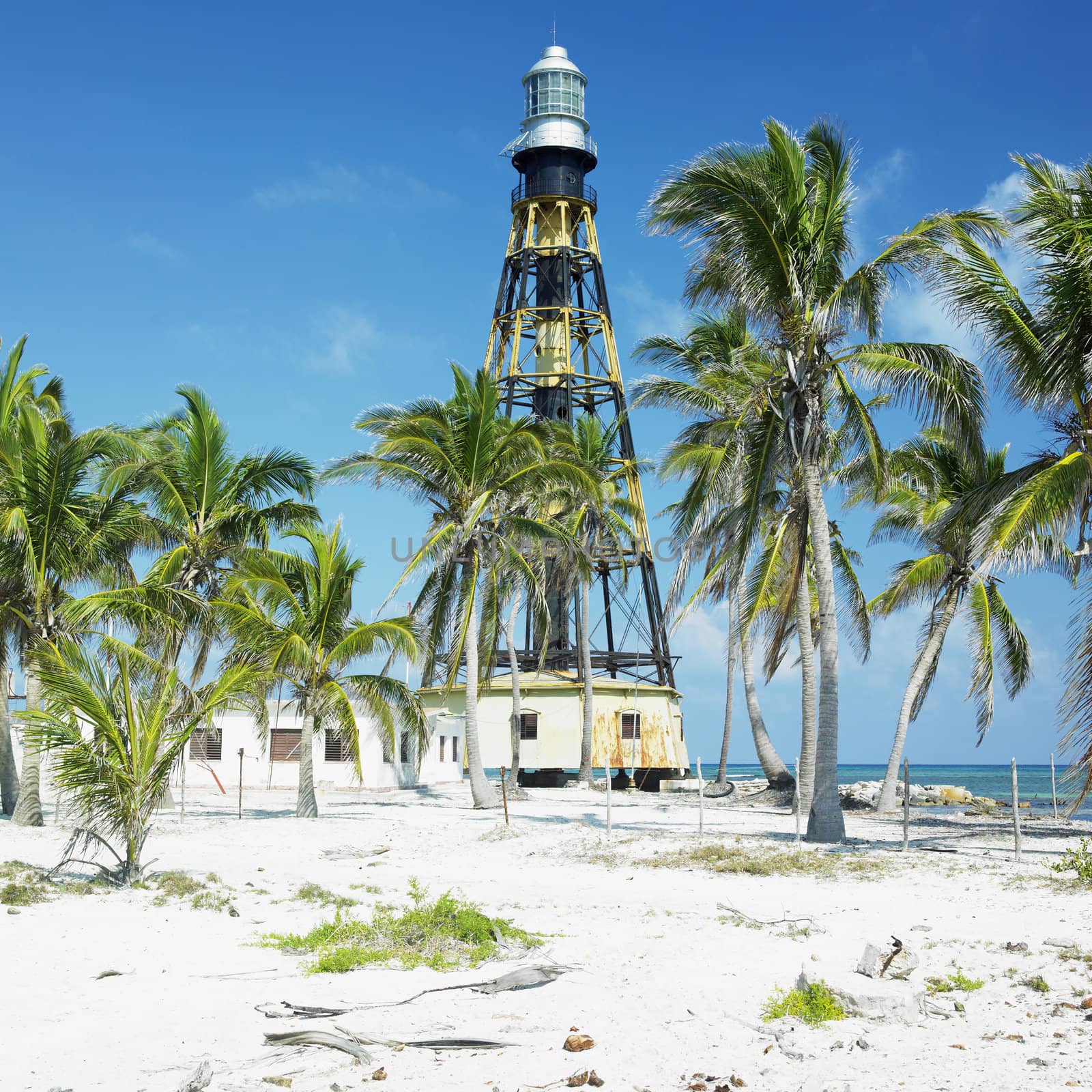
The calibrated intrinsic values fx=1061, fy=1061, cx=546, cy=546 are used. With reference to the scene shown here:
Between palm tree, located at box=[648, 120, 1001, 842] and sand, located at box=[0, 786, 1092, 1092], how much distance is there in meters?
4.69

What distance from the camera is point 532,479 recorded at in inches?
923

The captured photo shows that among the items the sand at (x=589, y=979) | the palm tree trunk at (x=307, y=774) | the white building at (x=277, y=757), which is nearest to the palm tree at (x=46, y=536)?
the sand at (x=589, y=979)

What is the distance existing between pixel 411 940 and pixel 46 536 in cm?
1102

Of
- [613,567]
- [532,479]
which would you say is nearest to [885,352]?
[532,479]

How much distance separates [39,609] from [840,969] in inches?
561

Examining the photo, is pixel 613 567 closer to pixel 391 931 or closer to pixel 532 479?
pixel 532 479

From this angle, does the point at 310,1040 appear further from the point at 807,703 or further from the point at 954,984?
the point at 807,703

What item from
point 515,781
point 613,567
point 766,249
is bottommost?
point 515,781

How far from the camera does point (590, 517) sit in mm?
32500

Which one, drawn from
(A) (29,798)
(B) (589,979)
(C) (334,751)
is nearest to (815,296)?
(B) (589,979)

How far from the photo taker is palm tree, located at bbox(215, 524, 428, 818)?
19.8 metres

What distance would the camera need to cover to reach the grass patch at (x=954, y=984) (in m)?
7.48

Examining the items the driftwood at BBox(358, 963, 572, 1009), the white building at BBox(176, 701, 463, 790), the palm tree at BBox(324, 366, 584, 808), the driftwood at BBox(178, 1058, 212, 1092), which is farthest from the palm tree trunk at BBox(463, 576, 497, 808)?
the driftwood at BBox(178, 1058, 212, 1092)

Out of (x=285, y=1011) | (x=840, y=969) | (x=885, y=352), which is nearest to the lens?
(x=285, y=1011)
